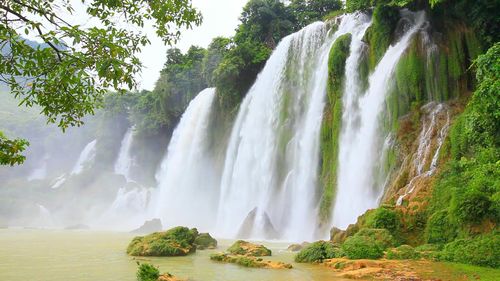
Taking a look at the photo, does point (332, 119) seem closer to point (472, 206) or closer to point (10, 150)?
point (472, 206)

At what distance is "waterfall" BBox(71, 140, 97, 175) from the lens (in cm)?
5147

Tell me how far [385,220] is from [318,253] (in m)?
2.42

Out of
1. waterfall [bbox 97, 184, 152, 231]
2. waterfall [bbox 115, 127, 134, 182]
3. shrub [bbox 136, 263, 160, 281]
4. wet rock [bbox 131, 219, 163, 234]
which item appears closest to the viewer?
shrub [bbox 136, 263, 160, 281]

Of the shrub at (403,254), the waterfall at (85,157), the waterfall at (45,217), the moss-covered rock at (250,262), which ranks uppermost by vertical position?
the waterfall at (85,157)

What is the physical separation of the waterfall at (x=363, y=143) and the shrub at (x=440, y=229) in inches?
179

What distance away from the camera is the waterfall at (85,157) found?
51469mm

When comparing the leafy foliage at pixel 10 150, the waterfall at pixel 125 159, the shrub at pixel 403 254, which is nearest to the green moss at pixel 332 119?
the shrub at pixel 403 254

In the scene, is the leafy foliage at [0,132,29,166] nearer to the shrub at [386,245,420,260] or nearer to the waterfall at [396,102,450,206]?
the shrub at [386,245,420,260]

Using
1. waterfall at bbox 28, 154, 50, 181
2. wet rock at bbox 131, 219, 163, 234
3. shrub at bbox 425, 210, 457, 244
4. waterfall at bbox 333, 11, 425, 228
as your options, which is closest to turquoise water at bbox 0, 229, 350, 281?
shrub at bbox 425, 210, 457, 244

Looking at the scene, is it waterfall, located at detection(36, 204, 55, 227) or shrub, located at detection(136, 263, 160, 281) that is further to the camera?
waterfall, located at detection(36, 204, 55, 227)

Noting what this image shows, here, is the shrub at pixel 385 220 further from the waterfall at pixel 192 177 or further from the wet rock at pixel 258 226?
the waterfall at pixel 192 177

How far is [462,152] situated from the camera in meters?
13.2

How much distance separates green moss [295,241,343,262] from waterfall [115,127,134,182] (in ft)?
131

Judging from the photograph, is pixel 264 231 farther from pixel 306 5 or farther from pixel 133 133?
pixel 133 133
